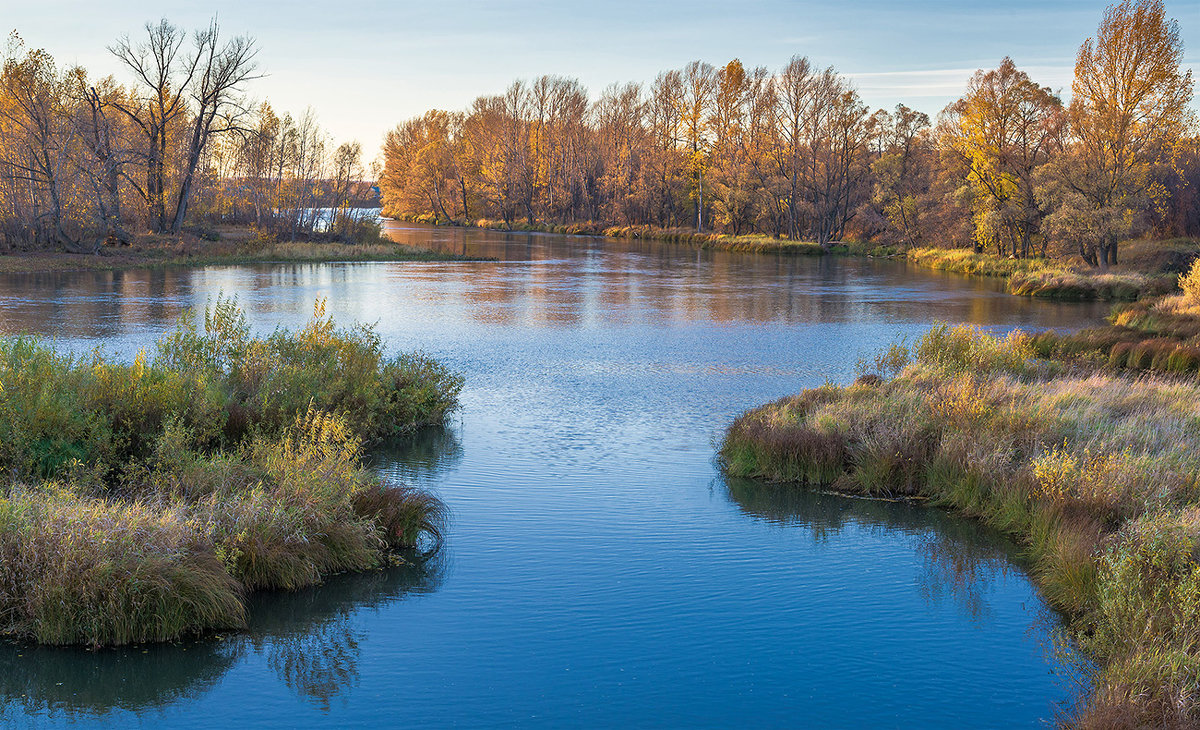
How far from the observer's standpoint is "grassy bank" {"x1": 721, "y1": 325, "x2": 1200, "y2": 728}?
7.67 meters

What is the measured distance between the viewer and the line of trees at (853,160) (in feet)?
145

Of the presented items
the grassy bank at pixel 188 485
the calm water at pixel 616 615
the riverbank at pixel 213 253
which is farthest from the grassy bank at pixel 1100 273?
the grassy bank at pixel 188 485

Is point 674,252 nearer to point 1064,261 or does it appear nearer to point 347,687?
point 1064,261

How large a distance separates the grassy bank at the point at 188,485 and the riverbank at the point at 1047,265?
34208 millimetres

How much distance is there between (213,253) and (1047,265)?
4225cm

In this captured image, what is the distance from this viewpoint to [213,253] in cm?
5084

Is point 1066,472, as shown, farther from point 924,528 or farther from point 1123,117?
point 1123,117

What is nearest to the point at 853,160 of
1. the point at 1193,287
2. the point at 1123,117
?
the point at 1123,117

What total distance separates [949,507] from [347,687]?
8178 mm

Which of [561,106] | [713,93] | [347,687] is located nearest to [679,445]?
[347,687]

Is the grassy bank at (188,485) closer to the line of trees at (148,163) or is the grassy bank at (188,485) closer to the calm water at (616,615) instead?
the calm water at (616,615)

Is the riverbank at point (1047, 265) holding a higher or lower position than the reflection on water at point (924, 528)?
higher

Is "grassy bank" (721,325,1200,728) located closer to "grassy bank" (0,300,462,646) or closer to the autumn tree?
"grassy bank" (0,300,462,646)

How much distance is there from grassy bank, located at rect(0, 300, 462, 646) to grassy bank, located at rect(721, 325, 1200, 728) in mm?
5913
